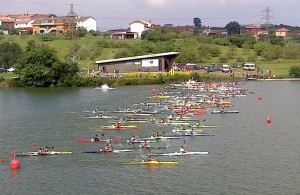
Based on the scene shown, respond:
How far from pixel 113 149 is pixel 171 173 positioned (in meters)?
5.09

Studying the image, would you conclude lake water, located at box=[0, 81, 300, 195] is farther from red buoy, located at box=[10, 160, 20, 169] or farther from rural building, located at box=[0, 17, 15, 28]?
rural building, located at box=[0, 17, 15, 28]

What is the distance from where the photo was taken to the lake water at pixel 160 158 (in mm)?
21594

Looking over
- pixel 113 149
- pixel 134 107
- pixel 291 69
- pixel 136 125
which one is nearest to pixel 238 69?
pixel 291 69

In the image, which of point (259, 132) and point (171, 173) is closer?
point (171, 173)

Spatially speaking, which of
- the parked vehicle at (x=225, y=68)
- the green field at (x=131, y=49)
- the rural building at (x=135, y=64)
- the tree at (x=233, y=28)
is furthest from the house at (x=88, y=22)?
the parked vehicle at (x=225, y=68)

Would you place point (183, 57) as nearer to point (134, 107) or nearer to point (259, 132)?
point (134, 107)

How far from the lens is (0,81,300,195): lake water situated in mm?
21594

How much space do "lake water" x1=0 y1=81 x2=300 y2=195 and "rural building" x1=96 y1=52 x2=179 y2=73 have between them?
22.1 metres

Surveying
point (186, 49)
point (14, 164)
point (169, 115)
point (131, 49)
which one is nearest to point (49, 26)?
point (131, 49)

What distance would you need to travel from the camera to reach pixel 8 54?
236ft

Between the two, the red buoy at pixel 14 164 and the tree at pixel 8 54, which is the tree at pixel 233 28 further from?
the red buoy at pixel 14 164

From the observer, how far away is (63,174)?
2328 cm

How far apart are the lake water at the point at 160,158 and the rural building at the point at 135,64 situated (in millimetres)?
A: 22057

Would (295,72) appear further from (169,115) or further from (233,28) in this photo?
(233,28)
